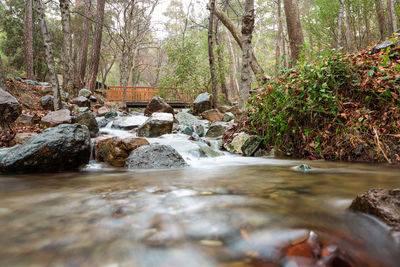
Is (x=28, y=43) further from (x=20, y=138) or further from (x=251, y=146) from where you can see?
(x=251, y=146)

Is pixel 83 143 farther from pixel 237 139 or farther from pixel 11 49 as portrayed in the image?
pixel 11 49

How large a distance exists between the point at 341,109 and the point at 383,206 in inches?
109

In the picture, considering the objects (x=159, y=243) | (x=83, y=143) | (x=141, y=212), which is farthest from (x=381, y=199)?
(x=83, y=143)

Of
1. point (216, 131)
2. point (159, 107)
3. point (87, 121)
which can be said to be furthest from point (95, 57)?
point (216, 131)

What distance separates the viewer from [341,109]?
3654 millimetres

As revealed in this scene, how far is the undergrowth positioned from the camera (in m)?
3.38

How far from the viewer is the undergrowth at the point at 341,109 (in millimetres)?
3379

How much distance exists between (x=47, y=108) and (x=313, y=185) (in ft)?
30.6

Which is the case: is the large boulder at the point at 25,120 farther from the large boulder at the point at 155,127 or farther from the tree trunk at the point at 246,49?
the tree trunk at the point at 246,49

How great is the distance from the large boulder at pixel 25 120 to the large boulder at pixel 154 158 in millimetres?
4168

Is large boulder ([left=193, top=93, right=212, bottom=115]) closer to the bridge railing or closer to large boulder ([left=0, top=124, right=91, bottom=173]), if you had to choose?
the bridge railing

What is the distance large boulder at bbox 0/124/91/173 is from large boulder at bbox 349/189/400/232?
341 cm

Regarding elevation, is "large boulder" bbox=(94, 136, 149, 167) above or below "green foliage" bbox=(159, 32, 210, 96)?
below

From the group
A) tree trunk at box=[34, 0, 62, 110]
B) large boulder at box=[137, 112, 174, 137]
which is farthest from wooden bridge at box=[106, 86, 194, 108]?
large boulder at box=[137, 112, 174, 137]
